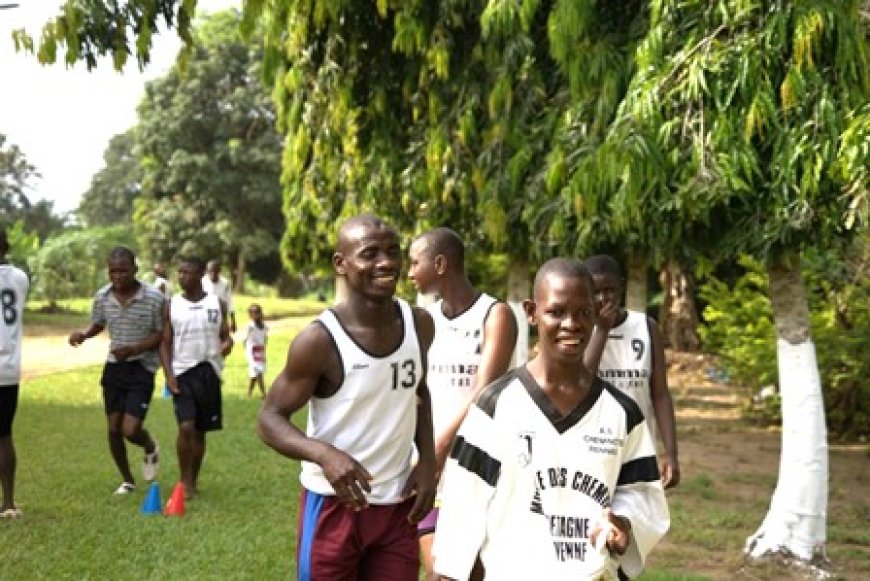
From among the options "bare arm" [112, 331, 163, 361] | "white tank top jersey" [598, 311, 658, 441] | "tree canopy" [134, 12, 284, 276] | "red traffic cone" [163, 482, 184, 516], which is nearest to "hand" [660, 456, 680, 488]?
"white tank top jersey" [598, 311, 658, 441]

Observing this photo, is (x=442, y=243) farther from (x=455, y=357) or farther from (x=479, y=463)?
(x=479, y=463)

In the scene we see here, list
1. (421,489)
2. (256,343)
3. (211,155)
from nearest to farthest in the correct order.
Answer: (421,489), (256,343), (211,155)

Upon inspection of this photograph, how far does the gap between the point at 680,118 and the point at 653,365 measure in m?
1.64

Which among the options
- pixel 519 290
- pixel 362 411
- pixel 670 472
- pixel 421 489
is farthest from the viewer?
pixel 519 290

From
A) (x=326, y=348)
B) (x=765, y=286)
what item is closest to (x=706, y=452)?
(x=765, y=286)

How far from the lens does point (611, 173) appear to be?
6043mm

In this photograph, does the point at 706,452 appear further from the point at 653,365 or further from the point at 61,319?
the point at 61,319

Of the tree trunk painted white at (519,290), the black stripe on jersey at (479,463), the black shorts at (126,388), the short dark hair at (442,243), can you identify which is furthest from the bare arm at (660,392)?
the tree trunk painted white at (519,290)

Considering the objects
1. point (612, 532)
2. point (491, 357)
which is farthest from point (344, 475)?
point (491, 357)

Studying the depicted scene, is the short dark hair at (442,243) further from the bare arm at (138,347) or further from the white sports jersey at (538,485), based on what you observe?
the bare arm at (138,347)

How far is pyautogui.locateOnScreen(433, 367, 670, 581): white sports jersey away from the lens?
10.3 feet

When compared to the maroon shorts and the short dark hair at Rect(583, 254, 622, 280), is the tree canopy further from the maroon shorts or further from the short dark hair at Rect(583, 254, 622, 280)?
the maroon shorts

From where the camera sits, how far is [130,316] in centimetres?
792

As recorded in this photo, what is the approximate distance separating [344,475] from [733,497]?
6.99m
